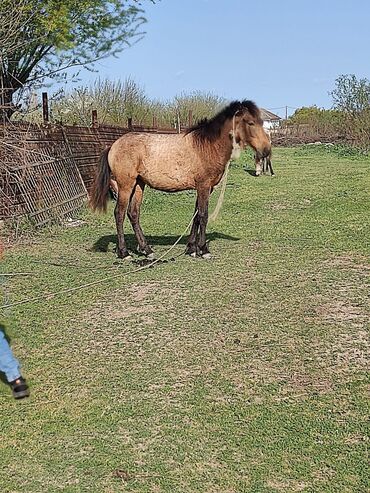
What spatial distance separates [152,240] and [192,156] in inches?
80.1

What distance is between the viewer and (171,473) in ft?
10.2

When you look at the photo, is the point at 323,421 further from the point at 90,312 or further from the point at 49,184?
the point at 49,184

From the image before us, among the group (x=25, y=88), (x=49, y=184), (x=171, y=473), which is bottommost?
(x=171, y=473)

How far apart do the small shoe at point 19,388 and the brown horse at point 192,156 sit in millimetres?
4375

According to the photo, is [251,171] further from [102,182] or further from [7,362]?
[7,362]

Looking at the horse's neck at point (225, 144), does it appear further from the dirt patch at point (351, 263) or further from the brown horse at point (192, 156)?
the dirt patch at point (351, 263)

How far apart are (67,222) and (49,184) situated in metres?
0.83

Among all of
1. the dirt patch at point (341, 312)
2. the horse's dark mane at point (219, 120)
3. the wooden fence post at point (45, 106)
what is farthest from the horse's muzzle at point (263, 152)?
the wooden fence post at point (45, 106)

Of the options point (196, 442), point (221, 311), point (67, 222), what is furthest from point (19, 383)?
point (67, 222)

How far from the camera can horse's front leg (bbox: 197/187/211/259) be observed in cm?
817

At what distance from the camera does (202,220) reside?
8.26 m

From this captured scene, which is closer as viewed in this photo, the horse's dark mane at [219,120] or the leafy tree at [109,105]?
Result: the horse's dark mane at [219,120]

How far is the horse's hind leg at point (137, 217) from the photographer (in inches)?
329

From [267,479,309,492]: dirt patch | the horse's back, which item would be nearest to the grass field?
[267,479,309,492]: dirt patch
